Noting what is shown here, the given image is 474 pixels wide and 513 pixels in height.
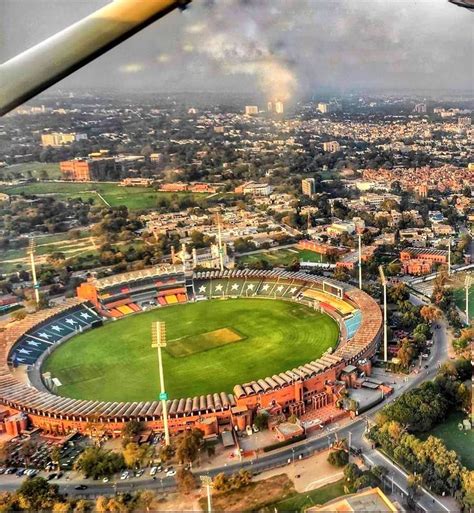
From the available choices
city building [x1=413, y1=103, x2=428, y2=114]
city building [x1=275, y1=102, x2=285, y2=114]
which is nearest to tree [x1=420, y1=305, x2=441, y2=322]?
city building [x1=275, y1=102, x2=285, y2=114]

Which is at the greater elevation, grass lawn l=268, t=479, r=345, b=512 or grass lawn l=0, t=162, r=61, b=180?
grass lawn l=0, t=162, r=61, b=180

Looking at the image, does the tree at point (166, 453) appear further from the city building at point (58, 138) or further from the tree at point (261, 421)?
the city building at point (58, 138)

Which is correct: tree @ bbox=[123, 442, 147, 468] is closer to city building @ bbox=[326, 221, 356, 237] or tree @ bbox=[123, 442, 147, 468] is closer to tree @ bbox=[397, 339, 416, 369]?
tree @ bbox=[397, 339, 416, 369]

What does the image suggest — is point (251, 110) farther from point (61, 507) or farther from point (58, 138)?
point (61, 507)

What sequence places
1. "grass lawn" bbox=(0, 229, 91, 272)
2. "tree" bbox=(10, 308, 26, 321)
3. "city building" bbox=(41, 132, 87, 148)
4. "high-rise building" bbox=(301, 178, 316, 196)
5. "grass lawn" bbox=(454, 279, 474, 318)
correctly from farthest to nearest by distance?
"high-rise building" bbox=(301, 178, 316, 196) < "city building" bbox=(41, 132, 87, 148) < "grass lawn" bbox=(0, 229, 91, 272) < "tree" bbox=(10, 308, 26, 321) < "grass lawn" bbox=(454, 279, 474, 318)

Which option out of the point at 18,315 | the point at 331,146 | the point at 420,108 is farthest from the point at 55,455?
the point at 420,108

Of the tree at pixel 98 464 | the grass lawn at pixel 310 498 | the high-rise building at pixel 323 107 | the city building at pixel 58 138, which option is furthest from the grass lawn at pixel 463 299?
the high-rise building at pixel 323 107

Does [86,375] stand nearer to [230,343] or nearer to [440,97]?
[230,343]

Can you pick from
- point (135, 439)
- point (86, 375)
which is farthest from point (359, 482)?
point (86, 375)
